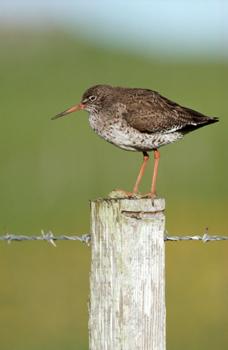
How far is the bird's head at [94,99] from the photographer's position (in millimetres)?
9891

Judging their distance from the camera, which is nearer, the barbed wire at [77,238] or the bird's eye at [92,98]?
the barbed wire at [77,238]

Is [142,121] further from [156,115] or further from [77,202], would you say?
[77,202]

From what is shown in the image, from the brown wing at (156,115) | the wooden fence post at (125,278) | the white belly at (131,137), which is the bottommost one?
the wooden fence post at (125,278)

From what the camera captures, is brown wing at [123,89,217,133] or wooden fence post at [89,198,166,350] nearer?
wooden fence post at [89,198,166,350]

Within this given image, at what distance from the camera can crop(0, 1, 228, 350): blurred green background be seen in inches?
481

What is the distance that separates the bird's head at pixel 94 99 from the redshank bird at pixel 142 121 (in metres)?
0.18

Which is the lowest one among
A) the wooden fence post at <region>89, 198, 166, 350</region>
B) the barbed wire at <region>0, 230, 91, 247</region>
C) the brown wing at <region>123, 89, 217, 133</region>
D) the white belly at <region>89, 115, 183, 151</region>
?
the wooden fence post at <region>89, 198, 166, 350</region>

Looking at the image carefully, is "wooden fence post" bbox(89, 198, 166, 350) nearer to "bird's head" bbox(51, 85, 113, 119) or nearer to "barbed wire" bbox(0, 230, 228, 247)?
"barbed wire" bbox(0, 230, 228, 247)

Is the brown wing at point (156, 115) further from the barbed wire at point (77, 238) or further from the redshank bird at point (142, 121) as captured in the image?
the barbed wire at point (77, 238)

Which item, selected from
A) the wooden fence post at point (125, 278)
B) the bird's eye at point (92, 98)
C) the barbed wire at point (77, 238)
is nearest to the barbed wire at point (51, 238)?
the barbed wire at point (77, 238)

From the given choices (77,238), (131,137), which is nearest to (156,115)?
(131,137)

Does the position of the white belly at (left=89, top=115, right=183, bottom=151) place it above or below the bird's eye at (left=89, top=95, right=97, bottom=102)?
below

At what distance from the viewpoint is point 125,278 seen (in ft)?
17.7

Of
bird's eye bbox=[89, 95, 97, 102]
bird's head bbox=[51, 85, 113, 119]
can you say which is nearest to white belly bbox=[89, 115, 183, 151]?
bird's head bbox=[51, 85, 113, 119]
